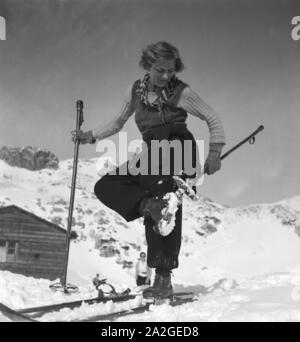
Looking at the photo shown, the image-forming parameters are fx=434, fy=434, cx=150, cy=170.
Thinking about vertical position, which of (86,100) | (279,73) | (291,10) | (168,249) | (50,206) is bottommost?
(168,249)

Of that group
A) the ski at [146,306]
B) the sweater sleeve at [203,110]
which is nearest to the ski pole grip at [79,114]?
the sweater sleeve at [203,110]

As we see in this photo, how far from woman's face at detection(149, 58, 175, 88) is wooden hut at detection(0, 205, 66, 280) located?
15381 mm

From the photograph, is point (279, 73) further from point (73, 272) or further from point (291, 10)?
point (73, 272)

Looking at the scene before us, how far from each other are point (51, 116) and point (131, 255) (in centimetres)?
1973

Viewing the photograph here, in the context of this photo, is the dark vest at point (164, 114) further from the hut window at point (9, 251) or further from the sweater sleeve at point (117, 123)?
the hut window at point (9, 251)

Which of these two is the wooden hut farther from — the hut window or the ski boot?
the ski boot

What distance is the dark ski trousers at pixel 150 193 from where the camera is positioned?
3219 mm

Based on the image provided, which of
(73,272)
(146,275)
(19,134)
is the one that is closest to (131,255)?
(73,272)

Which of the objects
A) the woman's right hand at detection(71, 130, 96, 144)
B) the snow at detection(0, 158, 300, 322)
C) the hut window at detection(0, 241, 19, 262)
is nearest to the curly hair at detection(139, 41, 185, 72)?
the woman's right hand at detection(71, 130, 96, 144)

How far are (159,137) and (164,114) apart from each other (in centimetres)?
19

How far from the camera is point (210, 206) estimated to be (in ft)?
115

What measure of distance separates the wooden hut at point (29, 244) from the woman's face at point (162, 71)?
1538 cm

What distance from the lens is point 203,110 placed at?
342 centimetres
